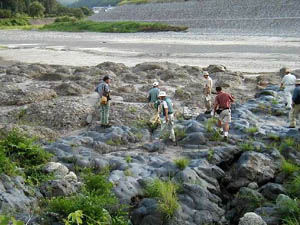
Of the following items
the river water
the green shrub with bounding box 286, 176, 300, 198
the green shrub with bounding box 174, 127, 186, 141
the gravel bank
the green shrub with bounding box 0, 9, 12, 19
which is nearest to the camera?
the green shrub with bounding box 286, 176, 300, 198

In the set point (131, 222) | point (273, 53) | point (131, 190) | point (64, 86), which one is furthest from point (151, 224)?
point (273, 53)

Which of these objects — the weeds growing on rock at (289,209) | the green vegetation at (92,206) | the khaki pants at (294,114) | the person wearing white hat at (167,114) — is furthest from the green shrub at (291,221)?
the khaki pants at (294,114)

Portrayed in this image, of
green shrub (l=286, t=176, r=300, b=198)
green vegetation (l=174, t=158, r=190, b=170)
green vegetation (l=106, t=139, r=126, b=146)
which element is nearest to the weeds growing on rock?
green shrub (l=286, t=176, r=300, b=198)

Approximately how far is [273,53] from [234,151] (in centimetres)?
3093

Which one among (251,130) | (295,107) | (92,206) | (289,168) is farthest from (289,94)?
(92,206)

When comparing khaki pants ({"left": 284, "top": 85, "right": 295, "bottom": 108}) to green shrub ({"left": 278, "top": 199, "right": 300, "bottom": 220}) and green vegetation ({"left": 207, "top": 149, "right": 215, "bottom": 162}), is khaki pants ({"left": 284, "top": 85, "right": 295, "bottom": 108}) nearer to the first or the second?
green vegetation ({"left": 207, "top": 149, "right": 215, "bottom": 162})

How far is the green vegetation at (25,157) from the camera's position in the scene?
10680 millimetres

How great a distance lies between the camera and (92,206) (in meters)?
8.95

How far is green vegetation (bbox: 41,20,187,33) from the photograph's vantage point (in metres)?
80.0

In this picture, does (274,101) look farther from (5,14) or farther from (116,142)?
(5,14)

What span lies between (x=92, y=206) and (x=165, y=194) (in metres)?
2.15

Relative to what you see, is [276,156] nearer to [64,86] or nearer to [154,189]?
[154,189]

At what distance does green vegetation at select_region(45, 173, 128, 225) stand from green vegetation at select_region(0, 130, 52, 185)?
4.29 ft

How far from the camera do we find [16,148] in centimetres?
1186
